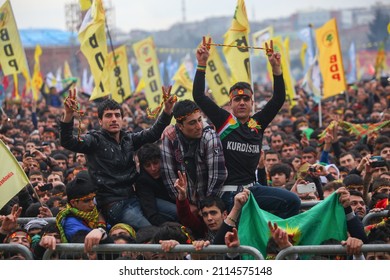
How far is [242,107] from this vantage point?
7719 millimetres

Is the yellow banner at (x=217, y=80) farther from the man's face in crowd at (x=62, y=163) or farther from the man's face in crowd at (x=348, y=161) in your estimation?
the man's face in crowd at (x=348, y=161)

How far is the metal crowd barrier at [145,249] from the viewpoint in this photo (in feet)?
21.2

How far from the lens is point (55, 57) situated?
99562 mm

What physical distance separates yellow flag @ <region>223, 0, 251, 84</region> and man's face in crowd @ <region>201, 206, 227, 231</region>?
5935mm

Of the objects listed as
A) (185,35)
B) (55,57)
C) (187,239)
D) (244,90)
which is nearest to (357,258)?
(187,239)

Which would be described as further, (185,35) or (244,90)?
(185,35)

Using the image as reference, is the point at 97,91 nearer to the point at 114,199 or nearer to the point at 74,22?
the point at 114,199

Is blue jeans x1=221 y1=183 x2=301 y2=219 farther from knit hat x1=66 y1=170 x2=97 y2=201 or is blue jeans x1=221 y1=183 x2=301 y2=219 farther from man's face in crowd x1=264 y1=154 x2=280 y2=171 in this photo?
man's face in crowd x1=264 y1=154 x2=280 y2=171

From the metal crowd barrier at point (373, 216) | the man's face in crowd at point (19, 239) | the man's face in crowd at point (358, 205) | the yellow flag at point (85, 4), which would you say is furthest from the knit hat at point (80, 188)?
the yellow flag at point (85, 4)

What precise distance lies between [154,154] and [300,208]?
1172 millimetres

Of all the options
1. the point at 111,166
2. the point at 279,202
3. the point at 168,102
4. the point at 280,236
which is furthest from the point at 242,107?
the point at 280,236

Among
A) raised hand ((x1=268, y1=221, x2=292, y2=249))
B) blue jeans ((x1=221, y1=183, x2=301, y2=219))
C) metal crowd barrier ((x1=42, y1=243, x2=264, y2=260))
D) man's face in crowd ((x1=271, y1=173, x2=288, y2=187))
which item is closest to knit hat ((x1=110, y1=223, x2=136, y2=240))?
metal crowd barrier ((x1=42, y1=243, x2=264, y2=260))

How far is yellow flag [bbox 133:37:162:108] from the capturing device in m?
22.0

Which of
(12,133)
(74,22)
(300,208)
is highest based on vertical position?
(300,208)
